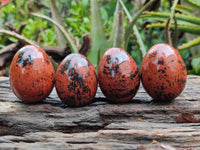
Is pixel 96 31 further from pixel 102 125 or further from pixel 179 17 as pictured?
pixel 102 125

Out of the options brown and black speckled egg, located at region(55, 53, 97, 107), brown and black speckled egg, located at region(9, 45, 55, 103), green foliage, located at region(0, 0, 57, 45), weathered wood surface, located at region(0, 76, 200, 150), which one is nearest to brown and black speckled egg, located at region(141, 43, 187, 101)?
weathered wood surface, located at region(0, 76, 200, 150)

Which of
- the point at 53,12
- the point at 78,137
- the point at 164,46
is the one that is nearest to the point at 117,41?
the point at 164,46

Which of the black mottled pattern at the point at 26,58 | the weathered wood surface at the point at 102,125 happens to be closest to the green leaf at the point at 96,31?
the weathered wood surface at the point at 102,125

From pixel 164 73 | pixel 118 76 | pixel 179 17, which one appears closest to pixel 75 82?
pixel 118 76

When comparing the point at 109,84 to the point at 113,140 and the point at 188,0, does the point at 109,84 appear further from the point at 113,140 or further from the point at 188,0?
the point at 188,0

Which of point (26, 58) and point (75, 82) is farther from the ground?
point (26, 58)

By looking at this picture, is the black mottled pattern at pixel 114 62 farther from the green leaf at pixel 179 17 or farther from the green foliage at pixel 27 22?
the green foliage at pixel 27 22
